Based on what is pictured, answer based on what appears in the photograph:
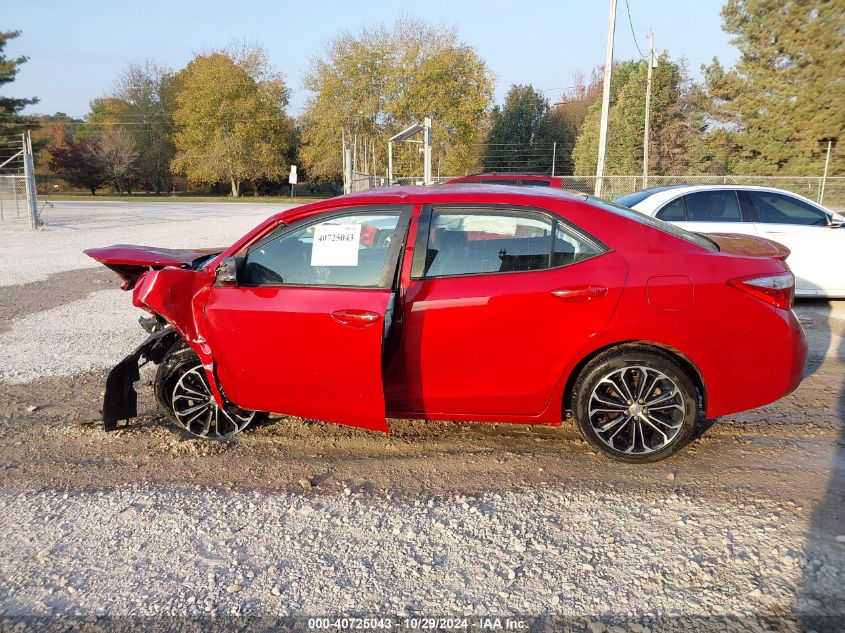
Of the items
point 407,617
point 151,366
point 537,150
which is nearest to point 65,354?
point 151,366

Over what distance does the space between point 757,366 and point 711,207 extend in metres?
5.02

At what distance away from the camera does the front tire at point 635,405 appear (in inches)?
146

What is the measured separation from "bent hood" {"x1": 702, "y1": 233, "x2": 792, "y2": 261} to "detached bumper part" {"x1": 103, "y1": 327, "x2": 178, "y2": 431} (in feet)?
12.5

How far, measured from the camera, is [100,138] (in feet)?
201

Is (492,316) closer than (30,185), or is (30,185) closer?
(492,316)

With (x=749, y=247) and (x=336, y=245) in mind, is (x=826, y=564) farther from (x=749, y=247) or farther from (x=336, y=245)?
(x=336, y=245)

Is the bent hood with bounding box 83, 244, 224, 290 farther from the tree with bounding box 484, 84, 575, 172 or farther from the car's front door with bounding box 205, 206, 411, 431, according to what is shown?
the tree with bounding box 484, 84, 575, 172

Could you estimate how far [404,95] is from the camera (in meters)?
44.4

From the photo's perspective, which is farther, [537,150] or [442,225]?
[537,150]

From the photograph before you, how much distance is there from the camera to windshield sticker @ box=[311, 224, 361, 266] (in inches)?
153

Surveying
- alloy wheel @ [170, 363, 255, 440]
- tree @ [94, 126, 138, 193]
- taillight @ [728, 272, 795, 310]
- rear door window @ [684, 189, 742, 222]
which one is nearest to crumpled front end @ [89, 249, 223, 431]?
alloy wheel @ [170, 363, 255, 440]

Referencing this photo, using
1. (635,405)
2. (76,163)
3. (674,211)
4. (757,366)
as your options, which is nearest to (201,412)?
(635,405)

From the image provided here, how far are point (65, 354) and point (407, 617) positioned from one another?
5.29 m

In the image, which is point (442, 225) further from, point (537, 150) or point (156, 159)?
point (156, 159)
